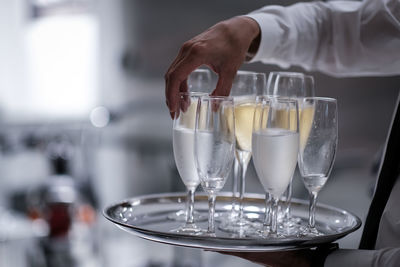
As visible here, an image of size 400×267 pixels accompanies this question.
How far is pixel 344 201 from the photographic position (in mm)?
1776

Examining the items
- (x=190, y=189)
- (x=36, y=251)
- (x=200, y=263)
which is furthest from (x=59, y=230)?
(x=190, y=189)

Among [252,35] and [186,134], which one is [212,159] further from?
[252,35]

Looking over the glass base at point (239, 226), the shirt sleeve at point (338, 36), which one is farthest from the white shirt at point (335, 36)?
the glass base at point (239, 226)

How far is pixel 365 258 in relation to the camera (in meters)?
0.74

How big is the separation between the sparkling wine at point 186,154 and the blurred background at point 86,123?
991mm

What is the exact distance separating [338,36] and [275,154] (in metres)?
0.33

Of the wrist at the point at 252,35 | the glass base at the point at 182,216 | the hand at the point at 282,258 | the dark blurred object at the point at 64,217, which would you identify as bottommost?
the dark blurred object at the point at 64,217

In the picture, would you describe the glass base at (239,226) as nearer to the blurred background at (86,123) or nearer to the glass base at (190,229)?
the glass base at (190,229)

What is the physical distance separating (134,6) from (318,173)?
60.3 inches

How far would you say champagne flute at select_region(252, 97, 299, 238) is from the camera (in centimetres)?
81

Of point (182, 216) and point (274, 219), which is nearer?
point (274, 219)

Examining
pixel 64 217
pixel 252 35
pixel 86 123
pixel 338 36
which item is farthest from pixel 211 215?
pixel 86 123

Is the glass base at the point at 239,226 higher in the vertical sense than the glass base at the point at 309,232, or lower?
higher

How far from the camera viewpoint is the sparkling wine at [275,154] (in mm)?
807
